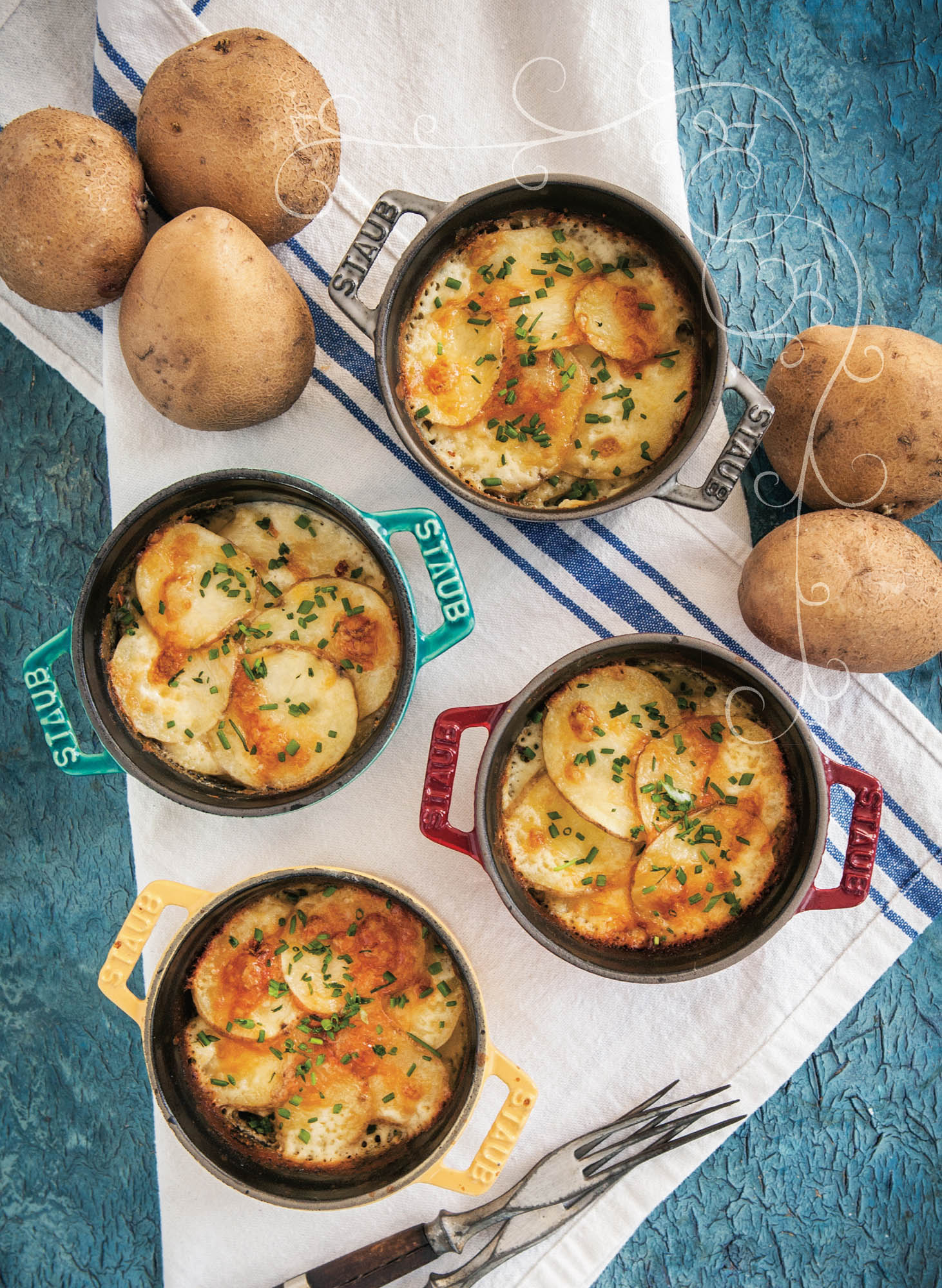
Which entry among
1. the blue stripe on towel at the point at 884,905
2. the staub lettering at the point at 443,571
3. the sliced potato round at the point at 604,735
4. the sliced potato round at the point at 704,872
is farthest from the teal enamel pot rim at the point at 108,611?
the blue stripe on towel at the point at 884,905

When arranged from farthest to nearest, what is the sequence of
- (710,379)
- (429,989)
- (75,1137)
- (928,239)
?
1. (75,1137)
2. (928,239)
3. (429,989)
4. (710,379)

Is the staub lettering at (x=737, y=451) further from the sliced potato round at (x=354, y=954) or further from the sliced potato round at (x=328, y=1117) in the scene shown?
the sliced potato round at (x=328, y=1117)

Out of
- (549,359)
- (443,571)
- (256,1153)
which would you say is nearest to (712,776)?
(443,571)

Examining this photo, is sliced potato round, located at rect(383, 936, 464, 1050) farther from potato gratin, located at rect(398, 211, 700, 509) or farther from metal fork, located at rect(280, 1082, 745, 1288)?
potato gratin, located at rect(398, 211, 700, 509)

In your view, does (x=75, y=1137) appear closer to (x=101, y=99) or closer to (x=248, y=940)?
(x=248, y=940)

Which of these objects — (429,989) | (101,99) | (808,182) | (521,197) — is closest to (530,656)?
(429,989)

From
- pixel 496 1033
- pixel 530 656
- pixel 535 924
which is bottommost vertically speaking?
pixel 496 1033

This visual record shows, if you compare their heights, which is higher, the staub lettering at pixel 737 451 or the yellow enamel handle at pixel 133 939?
the staub lettering at pixel 737 451
